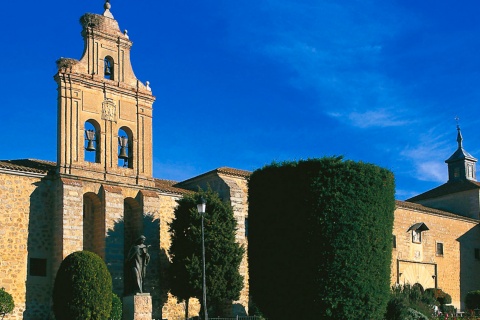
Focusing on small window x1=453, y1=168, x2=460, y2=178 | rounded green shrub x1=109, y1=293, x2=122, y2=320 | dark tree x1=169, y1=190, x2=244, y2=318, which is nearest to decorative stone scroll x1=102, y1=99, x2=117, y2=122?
dark tree x1=169, y1=190, x2=244, y2=318

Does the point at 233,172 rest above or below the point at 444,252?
above

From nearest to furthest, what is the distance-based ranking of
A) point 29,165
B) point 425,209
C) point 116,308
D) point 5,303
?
1. point 5,303
2. point 116,308
3. point 29,165
4. point 425,209

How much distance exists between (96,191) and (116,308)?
4919 mm

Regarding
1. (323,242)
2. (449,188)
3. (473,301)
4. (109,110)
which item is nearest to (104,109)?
(109,110)

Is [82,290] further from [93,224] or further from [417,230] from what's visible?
[417,230]

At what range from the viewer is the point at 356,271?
20359mm

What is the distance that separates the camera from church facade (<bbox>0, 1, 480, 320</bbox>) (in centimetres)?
2509

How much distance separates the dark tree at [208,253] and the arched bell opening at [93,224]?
301cm

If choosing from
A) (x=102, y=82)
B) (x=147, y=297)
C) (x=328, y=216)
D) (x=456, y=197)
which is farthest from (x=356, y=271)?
(x=456, y=197)

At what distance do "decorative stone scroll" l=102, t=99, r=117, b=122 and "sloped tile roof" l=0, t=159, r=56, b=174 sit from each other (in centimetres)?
290

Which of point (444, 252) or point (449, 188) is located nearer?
point (444, 252)

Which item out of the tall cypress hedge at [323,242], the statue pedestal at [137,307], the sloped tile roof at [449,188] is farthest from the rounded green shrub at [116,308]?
the sloped tile roof at [449,188]

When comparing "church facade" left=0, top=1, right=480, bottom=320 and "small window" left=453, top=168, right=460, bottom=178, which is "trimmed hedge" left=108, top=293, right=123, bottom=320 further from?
"small window" left=453, top=168, right=460, bottom=178

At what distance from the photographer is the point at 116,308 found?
24.3 meters
